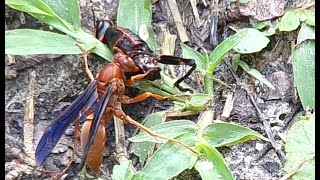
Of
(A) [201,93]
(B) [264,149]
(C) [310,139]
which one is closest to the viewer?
(C) [310,139]

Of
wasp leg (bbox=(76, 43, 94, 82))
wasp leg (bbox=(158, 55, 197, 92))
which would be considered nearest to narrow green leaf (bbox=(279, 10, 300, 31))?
wasp leg (bbox=(158, 55, 197, 92))

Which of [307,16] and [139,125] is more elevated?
[307,16]

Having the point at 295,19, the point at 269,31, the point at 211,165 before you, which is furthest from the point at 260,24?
the point at 211,165

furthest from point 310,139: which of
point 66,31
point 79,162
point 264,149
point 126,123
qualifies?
point 66,31

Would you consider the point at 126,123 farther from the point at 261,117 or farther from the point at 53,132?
the point at 261,117

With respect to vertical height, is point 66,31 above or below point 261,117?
above

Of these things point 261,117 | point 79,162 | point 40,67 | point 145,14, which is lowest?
point 79,162

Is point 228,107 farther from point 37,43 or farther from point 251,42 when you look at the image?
point 37,43
